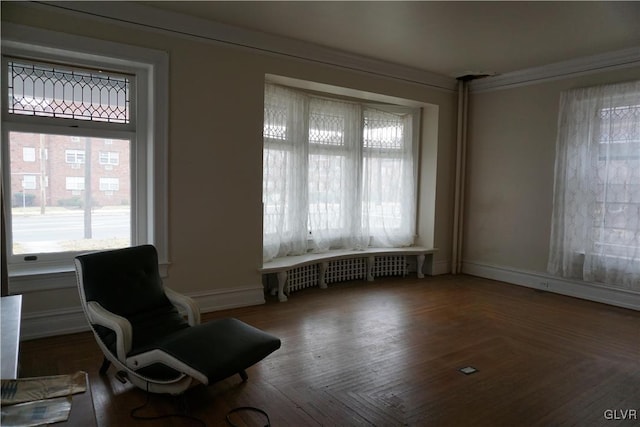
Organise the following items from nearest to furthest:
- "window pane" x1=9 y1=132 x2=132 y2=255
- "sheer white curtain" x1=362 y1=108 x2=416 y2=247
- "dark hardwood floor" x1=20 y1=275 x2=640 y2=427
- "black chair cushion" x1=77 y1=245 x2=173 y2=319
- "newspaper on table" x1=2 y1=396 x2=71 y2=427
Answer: "newspaper on table" x1=2 y1=396 x2=71 y2=427 → "dark hardwood floor" x1=20 y1=275 x2=640 y2=427 → "black chair cushion" x1=77 y1=245 x2=173 y2=319 → "window pane" x1=9 y1=132 x2=132 y2=255 → "sheer white curtain" x1=362 y1=108 x2=416 y2=247

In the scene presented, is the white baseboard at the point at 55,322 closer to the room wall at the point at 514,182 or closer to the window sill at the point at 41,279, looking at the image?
the window sill at the point at 41,279

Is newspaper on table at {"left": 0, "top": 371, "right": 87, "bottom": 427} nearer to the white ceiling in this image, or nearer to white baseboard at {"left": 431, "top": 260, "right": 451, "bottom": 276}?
the white ceiling

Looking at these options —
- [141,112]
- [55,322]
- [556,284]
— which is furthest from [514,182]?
[55,322]

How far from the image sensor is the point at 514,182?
5789 millimetres

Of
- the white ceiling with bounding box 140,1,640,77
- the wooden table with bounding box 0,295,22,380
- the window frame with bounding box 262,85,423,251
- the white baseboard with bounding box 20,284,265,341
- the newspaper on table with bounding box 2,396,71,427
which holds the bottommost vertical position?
the white baseboard with bounding box 20,284,265,341

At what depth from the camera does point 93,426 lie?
1.46 m

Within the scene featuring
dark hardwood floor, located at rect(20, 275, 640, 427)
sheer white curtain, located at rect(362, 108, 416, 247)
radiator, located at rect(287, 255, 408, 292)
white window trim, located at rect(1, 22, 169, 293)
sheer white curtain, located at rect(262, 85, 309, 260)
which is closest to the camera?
dark hardwood floor, located at rect(20, 275, 640, 427)

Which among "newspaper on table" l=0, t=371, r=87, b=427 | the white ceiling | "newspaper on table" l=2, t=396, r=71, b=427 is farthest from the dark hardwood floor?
the white ceiling

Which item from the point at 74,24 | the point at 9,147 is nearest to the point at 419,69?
the point at 74,24

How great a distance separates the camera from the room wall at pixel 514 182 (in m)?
5.39

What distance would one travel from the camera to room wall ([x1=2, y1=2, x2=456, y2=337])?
12.4ft

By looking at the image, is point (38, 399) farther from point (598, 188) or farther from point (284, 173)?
point (598, 188)

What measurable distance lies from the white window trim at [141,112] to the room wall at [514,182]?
4.31 m

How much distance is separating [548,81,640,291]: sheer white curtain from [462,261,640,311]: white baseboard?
112 mm
